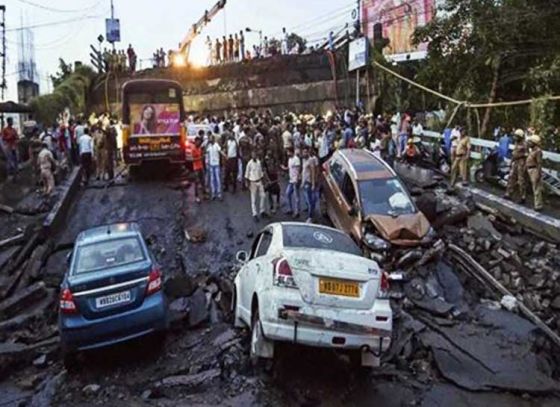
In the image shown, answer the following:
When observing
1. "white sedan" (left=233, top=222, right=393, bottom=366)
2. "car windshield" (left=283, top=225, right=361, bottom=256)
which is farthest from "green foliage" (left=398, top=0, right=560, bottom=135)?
"white sedan" (left=233, top=222, right=393, bottom=366)

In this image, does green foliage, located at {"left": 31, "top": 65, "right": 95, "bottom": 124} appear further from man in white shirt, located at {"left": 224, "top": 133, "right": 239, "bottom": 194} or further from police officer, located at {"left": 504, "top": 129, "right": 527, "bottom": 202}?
police officer, located at {"left": 504, "top": 129, "right": 527, "bottom": 202}

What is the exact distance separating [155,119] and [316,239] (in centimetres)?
1564

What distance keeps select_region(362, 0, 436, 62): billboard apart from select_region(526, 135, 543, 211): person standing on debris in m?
15.5

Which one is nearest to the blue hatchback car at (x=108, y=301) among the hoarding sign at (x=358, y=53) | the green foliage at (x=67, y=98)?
the green foliage at (x=67, y=98)

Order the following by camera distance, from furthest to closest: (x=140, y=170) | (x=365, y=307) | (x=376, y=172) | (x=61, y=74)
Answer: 1. (x=61, y=74)
2. (x=140, y=170)
3. (x=376, y=172)
4. (x=365, y=307)

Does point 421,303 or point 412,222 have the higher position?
point 412,222

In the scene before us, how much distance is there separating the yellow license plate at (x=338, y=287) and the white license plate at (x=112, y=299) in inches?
135

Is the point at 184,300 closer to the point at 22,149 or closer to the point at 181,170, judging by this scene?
the point at 181,170

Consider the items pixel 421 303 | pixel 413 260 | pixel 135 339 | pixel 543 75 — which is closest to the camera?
pixel 135 339

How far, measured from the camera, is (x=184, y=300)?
1168cm

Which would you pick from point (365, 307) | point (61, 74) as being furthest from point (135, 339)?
point (61, 74)

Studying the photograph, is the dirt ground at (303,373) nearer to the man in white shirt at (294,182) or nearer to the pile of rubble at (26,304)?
the pile of rubble at (26,304)

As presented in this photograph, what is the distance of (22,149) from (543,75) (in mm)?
20233

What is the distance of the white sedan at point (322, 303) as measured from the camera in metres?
7.39
